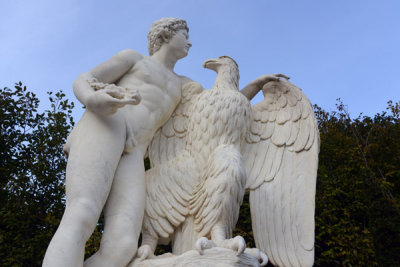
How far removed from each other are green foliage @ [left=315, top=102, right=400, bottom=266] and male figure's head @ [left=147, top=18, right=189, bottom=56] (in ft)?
15.2

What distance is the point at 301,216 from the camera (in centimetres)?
335

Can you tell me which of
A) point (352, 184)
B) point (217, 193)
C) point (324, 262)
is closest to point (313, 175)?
point (217, 193)

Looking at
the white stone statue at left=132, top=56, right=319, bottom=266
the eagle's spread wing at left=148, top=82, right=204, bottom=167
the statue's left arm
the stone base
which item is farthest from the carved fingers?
the statue's left arm

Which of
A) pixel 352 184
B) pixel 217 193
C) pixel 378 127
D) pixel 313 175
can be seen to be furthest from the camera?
pixel 378 127

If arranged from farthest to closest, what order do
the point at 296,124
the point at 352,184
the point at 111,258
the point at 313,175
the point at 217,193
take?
the point at 352,184
the point at 296,124
the point at 313,175
the point at 217,193
the point at 111,258

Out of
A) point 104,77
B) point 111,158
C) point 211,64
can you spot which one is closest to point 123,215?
point 111,158

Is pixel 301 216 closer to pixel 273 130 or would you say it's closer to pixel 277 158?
pixel 277 158

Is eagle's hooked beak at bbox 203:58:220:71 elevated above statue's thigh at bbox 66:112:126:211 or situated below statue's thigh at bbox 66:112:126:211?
above

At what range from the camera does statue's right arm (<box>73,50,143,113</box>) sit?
2943 mm

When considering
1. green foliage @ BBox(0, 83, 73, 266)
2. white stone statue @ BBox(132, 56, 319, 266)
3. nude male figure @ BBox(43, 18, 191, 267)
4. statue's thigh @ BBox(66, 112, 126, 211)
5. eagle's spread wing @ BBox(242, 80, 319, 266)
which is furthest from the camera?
green foliage @ BBox(0, 83, 73, 266)

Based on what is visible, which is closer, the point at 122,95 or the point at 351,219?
the point at 122,95

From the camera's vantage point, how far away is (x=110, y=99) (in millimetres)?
2908

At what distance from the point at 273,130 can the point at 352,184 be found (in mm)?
4943

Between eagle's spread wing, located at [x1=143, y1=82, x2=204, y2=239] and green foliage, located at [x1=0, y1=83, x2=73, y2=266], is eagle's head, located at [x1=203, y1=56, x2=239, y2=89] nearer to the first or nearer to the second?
eagle's spread wing, located at [x1=143, y1=82, x2=204, y2=239]
